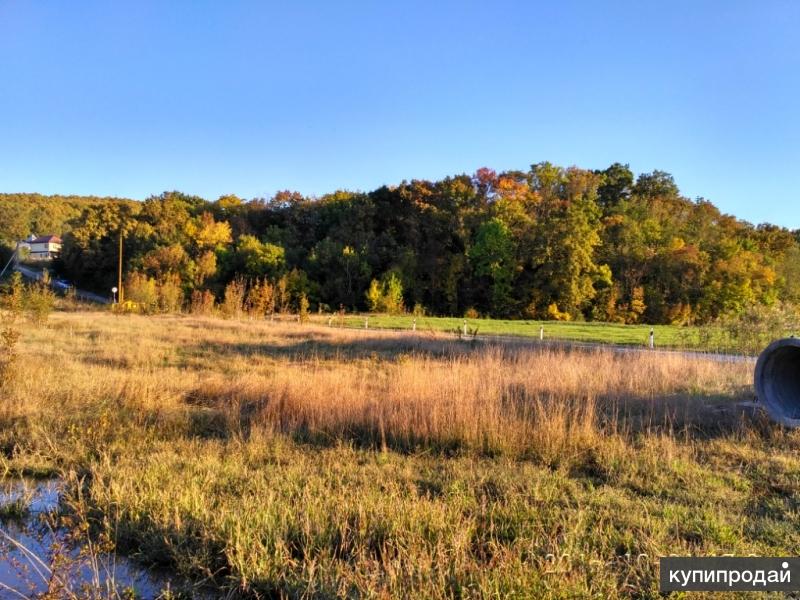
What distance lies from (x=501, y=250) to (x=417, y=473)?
45.4 metres

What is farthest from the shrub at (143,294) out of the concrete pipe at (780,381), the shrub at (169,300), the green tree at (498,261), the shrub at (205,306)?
the concrete pipe at (780,381)

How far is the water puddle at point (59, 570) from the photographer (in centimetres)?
306

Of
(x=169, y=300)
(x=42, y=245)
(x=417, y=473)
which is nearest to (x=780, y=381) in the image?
(x=417, y=473)

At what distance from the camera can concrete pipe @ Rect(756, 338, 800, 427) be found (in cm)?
634

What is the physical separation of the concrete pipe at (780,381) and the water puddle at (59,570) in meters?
6.53

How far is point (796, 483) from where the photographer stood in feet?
15.6

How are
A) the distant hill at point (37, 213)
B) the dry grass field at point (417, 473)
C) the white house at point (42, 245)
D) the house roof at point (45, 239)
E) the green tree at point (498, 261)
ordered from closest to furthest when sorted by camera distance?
the dry grass field at point (417, 473), the green tree at point (498, 261), the distant hill at point (37, 213), the white house at point (42, 245), the house roof at point (45, 239)

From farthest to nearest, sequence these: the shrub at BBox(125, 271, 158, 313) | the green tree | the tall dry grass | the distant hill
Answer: the distant hill → the green tree → the shrub at BBox(125, 271, 158, 313) → the tall dry grass

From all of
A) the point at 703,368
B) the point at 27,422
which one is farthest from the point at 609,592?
the point at 703,368

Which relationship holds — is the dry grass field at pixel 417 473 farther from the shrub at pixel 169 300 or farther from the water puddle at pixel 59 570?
the shrub at pixel 169 300

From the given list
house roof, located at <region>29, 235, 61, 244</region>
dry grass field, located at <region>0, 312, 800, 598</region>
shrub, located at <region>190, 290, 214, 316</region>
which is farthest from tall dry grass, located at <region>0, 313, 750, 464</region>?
house roof, located at <region>29, 235, 61, 244</region>

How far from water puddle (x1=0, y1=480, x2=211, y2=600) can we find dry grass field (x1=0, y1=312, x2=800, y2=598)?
0.47ft

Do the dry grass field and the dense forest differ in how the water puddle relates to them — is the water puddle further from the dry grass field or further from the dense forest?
the dense forest

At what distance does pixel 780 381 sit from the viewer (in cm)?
684
